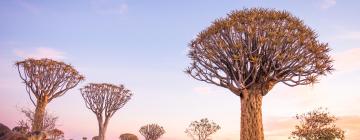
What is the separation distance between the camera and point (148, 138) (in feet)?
188

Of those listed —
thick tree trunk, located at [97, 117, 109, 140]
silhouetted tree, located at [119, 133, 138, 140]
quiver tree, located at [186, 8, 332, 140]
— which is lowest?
silhouetted tree, located at [119, 133, 138, 140]

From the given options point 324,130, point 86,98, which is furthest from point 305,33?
point 86,98

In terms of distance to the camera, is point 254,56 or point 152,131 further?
point 152,131

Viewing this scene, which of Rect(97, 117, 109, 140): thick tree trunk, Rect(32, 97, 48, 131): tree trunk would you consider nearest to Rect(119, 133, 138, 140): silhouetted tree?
Rect(97, 117, 109, 140): thick tree trunk

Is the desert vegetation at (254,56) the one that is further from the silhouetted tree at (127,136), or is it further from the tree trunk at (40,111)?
the silhouetted tree at (127,136)

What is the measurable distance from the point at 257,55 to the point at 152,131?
139ft

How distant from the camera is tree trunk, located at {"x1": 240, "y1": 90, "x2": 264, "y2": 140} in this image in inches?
659

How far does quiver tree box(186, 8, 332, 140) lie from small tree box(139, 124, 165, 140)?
132ft

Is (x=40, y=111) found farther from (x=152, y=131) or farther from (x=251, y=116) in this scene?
(x=152, y=131)

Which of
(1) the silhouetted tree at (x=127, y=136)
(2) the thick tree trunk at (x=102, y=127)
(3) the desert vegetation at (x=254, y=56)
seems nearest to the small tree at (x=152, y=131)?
(1) the silhouetted tree at (x=127, y=136)

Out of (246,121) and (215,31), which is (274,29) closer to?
(215,31)

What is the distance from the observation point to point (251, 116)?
17.0 meters

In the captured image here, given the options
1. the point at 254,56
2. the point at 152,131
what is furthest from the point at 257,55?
the point at 152,131

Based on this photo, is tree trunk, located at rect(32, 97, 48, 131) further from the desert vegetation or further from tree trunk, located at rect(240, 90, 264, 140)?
tree trunk, located at rect(240, 90, 264, 140)
